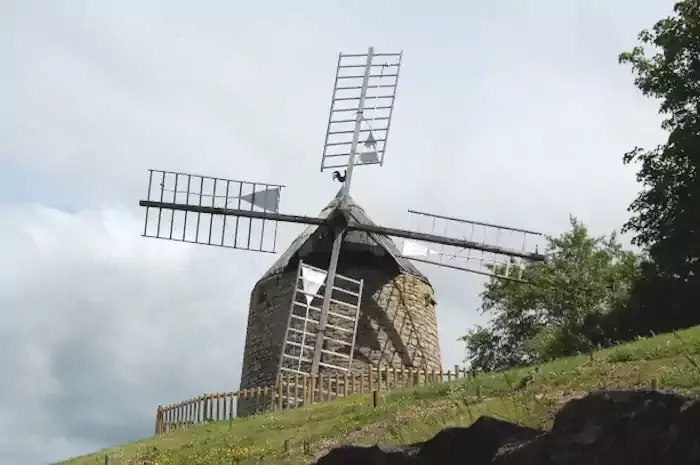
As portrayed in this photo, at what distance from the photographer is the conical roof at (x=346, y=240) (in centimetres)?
2436

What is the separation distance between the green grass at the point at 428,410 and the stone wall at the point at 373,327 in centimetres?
→ 597

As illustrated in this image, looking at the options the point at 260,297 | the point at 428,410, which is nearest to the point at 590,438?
the point at 428,410

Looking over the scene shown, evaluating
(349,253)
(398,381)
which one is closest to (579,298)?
(349,253)

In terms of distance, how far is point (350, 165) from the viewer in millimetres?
26562

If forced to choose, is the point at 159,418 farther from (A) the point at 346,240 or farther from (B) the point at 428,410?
(B) the point at 428,410

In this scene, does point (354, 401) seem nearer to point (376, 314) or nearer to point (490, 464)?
point (376, 314)

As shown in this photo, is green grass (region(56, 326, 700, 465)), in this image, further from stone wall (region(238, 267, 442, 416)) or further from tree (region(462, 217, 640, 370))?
tree (region(462, 217, 640, 370))

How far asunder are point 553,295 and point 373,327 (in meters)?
11.8

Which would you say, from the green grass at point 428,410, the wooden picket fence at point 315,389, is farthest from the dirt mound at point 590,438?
the wooden picket fence at point 315,389

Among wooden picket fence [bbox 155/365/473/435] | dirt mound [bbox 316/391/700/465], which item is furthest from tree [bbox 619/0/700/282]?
dirt mound [bbox 316/391/700/465]

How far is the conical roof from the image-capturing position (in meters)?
24.4

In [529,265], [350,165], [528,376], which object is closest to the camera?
[528,376]

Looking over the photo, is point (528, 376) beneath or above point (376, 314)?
beneath

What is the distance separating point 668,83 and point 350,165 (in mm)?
8948
